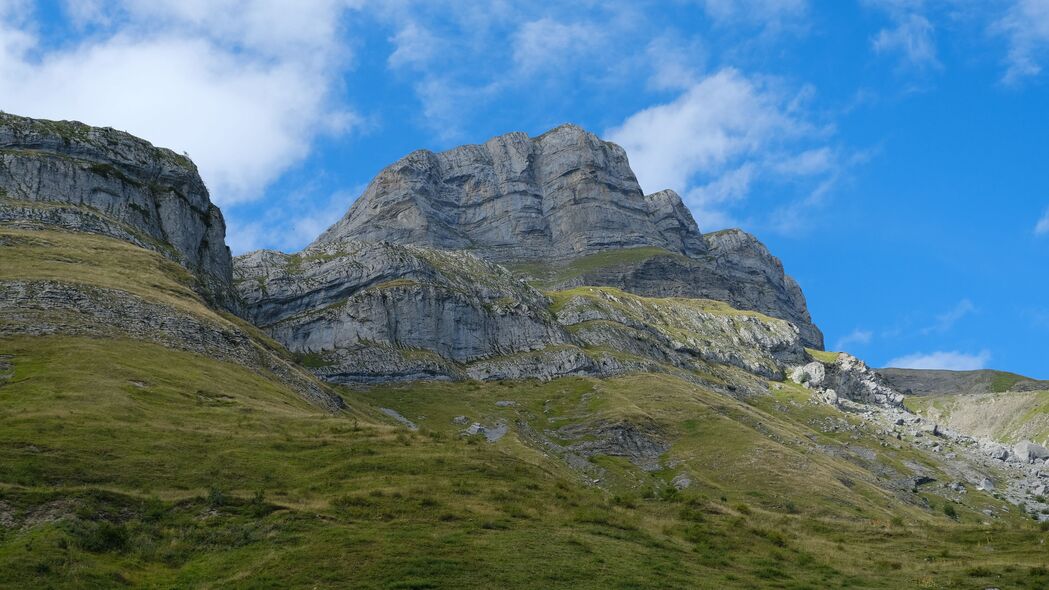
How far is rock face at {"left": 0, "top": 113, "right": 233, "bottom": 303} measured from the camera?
12381cm

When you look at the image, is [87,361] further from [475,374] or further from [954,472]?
[954,472]

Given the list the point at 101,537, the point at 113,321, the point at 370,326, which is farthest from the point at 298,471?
the point at 370,326

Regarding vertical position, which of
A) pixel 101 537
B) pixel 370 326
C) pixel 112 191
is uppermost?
pixel 112 191

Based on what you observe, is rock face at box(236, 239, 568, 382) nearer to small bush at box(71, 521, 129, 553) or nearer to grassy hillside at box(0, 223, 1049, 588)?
grassy hillside at box(0, 223, 1049, 588)

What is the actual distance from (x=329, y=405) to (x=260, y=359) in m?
10.3

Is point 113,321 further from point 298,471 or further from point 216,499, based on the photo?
point 216,499

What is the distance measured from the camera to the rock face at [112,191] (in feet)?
406

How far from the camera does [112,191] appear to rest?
136 meters

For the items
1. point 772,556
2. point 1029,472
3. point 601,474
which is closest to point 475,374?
point 601,474

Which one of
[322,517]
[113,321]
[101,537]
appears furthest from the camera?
[113,321]

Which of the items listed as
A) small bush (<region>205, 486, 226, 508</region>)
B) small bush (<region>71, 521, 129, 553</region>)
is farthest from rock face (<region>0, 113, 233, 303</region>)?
small bush (<region>71, 521, 129, 553</region>)

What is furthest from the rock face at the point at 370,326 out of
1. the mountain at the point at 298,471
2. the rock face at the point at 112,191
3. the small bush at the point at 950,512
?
the small bush at the point at 950,512

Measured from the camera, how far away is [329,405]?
9862 centimetres

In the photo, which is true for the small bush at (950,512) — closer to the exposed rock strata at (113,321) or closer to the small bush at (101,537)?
the exposed rock strata at (113,321)
